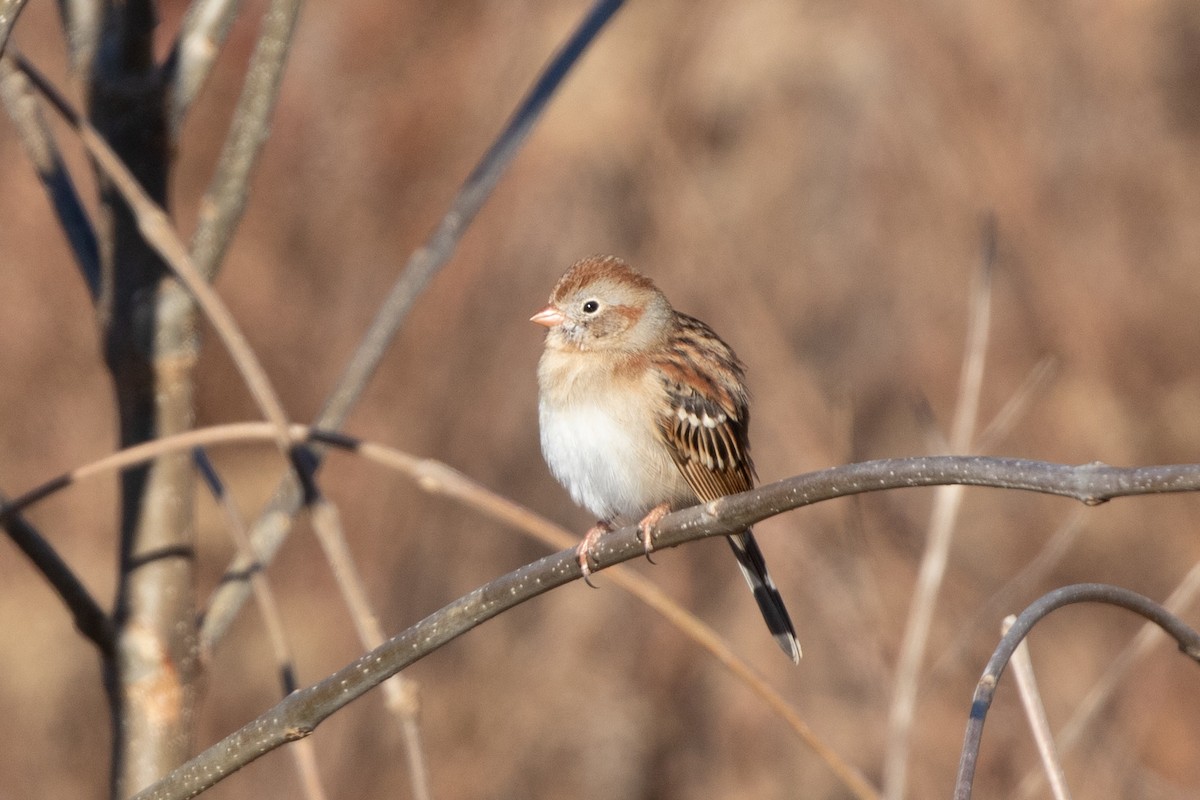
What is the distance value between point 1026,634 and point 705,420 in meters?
1.55

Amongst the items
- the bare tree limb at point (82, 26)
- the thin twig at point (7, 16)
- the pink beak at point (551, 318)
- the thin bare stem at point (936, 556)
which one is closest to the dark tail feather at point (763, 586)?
the thin bare stem at point (936, 556)

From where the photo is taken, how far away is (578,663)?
23.9 feet

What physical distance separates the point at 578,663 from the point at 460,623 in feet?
19.3

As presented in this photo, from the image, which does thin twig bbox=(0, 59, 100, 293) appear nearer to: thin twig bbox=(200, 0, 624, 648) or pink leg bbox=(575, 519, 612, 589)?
thin twig bbox=(200, 0, 624, 648)

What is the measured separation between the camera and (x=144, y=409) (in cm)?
202

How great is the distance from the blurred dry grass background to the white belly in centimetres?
304

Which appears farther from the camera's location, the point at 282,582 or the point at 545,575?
the point at 282,582

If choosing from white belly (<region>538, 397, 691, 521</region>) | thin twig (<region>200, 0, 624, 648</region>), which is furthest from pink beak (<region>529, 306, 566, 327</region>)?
thin twig (<region>200, 0, 624, 648</region>)

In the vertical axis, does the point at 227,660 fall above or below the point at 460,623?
below

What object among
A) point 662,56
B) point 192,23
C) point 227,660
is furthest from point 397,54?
point 192,23

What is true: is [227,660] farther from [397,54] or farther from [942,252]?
Answer: [942,252]

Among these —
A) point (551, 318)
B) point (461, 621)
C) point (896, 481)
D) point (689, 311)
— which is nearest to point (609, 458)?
point (551, 318)

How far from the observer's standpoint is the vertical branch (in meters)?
1.96

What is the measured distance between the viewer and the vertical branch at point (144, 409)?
1.96m
